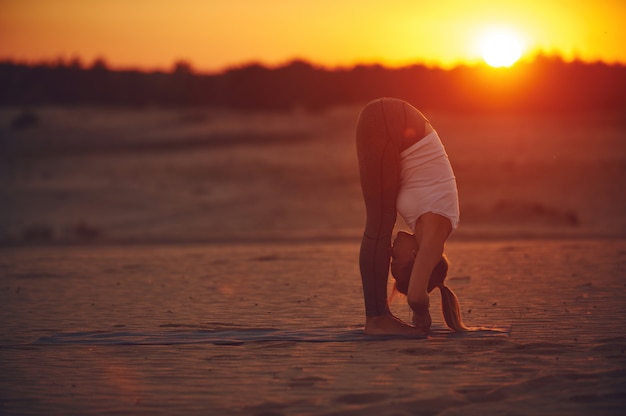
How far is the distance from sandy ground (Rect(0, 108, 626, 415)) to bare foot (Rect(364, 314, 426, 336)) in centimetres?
15

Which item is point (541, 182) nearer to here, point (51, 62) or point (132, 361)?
point (132, 361)

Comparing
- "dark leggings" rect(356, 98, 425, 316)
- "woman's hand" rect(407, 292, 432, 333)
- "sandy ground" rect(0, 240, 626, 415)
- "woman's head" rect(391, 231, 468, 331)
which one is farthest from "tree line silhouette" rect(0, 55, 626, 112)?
"woman's hand" rect(407, 292, 432, 333)

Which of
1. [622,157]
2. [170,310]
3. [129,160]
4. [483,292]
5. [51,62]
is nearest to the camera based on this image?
[170,310]

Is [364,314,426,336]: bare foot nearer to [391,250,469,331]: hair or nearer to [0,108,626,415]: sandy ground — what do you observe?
[0,108,626,415]: sandy ground

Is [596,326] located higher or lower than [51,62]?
lower

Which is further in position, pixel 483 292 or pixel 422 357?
pixel 483 292

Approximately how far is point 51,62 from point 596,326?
62.8m

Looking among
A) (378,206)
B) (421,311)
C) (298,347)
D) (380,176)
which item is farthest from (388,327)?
(380,176)

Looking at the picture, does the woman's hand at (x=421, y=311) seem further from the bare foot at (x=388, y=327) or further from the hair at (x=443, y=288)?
the hair at (x=443, y=288)

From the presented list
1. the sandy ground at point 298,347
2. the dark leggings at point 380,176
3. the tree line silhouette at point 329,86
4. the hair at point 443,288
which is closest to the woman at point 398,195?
the dark leggings at point 380,176

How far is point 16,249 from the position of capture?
63.9ft

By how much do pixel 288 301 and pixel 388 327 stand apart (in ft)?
8.50

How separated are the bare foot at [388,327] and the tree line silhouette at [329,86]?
44.2m

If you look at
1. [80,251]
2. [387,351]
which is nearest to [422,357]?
[387,351]
